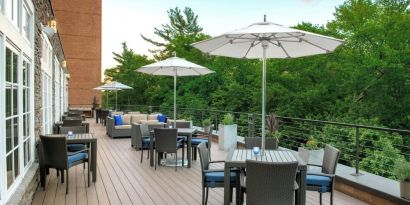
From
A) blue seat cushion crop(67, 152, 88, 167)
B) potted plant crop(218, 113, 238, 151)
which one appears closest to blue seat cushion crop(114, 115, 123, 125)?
potted plant crop(218, 113, 238, 151)

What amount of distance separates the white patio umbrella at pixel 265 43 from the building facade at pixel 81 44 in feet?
67.3

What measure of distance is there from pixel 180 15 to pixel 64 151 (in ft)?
88.2

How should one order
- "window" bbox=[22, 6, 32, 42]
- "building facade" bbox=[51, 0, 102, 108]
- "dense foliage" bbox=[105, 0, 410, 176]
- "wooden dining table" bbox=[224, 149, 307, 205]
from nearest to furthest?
1. "wooden dining table" bbox=[224, 149, 307, 205]
2. "window" bbox=[22, 6, 32, 42]
3. "dense foliage" bbox=[105, 0, 410, 176]
4. "building facade" bbox=[51, 0, 102, 108]

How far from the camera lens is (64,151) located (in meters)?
4.90

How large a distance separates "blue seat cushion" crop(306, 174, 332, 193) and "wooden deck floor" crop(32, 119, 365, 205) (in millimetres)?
768

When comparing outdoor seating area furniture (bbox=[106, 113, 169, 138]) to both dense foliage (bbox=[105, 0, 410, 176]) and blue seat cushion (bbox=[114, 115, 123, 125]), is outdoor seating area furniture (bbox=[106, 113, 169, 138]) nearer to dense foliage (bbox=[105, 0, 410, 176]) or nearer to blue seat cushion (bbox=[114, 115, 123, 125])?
blue seat cushion (bbox=[114, 115, 123, 125])

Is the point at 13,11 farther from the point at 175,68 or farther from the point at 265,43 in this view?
the point at 175,68

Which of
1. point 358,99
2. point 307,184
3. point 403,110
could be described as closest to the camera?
point 307,184

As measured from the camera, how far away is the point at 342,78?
18594 millimetres

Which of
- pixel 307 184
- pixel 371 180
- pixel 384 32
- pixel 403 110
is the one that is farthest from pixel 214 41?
pixel 384 32

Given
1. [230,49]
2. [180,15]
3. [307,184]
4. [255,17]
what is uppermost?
[180,15]

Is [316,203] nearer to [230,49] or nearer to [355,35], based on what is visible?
[230,49]

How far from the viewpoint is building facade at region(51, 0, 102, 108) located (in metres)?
23.5

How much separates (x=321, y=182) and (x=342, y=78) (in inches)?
636
